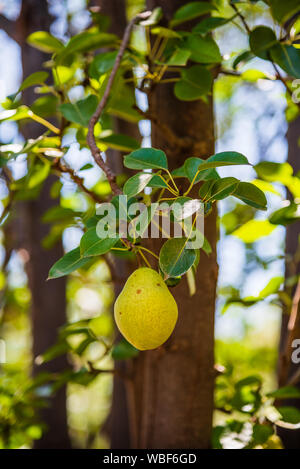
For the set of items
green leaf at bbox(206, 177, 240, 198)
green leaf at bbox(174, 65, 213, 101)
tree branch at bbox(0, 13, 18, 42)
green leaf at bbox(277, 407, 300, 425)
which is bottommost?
green leaf at bbox(277, 407, 300, 425)

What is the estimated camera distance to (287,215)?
851 mm

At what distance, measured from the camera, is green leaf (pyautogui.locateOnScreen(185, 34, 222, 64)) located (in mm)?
865

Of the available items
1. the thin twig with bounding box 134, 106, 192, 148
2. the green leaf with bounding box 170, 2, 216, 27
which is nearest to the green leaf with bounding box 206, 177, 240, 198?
the thin twig with bounding box 134, 106, 192, 148

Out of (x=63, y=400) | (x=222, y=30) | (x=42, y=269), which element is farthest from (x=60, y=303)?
(x=222, y=30)

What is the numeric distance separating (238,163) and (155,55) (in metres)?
0.58

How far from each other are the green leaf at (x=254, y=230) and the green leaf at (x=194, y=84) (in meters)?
0.32

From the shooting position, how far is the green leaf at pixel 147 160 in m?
0.64

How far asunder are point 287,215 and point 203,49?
0.36 meters

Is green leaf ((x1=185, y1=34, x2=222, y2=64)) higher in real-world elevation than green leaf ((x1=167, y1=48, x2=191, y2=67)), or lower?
higher

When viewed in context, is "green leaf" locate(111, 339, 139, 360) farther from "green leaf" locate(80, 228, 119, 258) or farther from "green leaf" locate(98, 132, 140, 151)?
"green leaf" locate(80, 228, 119, 258)

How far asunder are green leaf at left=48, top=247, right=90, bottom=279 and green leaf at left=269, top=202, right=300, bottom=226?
0.42 metres

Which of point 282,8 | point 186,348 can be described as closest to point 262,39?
point 282,8

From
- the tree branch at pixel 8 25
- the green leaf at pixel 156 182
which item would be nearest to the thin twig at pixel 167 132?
the green leaf at pixel 156 182
